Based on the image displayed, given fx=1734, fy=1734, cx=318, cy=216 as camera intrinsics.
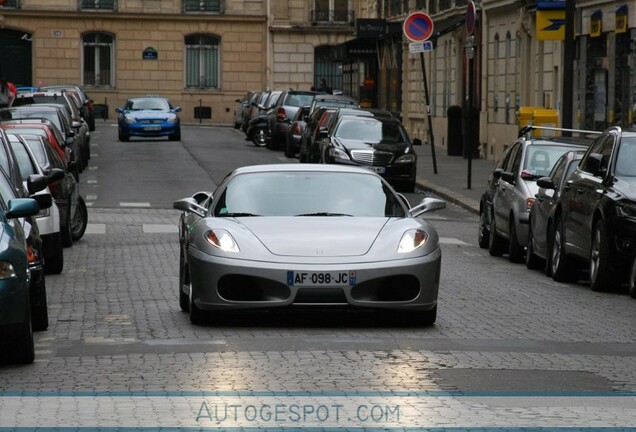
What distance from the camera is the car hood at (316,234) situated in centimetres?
1245

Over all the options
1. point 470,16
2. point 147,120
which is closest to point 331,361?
point 470,16

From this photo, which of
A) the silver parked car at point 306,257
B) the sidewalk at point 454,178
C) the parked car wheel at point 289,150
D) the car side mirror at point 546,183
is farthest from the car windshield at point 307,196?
the parked car wheel at point 289,150

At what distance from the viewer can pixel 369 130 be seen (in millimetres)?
35750

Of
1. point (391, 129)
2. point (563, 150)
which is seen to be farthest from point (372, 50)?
point (563, 150)

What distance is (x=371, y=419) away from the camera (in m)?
8.34

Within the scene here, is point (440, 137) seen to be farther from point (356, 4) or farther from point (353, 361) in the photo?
point (353, 361)

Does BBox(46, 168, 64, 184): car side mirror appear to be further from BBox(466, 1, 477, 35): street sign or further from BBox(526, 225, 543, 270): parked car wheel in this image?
BBox(466, 1, 477, 35): street sign

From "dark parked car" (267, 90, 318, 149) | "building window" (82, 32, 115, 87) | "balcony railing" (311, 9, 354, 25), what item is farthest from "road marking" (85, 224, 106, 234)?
"balcony railing" (311, 9, 354, 25)

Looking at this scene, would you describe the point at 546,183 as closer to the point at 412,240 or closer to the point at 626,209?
the point at 626,209

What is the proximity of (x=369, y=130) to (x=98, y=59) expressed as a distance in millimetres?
47035

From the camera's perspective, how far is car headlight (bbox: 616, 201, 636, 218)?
52.8ft

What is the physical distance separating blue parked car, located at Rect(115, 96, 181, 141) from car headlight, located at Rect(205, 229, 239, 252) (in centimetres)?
4086

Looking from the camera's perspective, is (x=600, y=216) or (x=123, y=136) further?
(x=123, y=136)

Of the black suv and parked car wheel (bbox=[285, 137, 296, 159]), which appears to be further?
parked car wheel (bbox=[285, 137, 296, 159])
